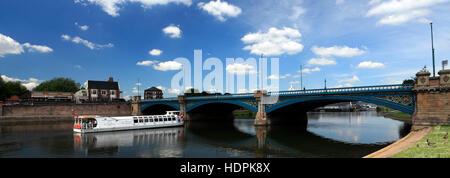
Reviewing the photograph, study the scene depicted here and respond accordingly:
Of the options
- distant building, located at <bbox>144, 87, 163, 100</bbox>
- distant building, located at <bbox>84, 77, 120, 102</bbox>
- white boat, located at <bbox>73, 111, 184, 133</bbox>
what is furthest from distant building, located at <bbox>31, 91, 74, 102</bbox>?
white boat, located at <bbox>73, 111, 184, 133</bbox>

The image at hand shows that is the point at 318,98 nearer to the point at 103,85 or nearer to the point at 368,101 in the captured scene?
the point at 368,101

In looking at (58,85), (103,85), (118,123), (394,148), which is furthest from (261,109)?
(58,85)

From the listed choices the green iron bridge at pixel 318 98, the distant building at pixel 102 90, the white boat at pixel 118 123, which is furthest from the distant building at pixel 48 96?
the white boat at pixel 118 123

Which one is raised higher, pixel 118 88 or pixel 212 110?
pixel 118 88

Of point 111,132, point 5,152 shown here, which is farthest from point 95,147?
point 111,132

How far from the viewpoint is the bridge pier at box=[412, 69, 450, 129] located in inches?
1062

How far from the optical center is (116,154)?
→ 23.5 metres

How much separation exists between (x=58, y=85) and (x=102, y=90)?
34685 mm

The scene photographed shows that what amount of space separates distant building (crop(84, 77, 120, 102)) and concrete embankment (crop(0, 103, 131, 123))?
15905 mm

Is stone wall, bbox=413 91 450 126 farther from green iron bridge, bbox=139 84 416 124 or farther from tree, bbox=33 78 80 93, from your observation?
tree, bbox=33 78 80 93

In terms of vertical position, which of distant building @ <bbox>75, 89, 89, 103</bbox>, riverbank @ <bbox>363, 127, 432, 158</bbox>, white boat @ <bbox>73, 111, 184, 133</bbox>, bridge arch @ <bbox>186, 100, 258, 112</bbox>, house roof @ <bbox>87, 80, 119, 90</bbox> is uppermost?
house roof @ <bbox>87, 80, 119, 90</bbox>
